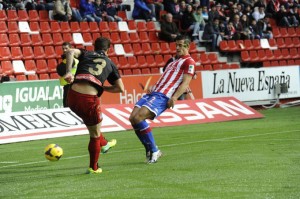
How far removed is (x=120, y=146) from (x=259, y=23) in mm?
20574

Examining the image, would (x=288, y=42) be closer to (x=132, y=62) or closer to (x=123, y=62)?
(x=132, y=62)

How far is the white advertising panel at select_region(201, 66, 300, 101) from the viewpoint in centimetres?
2778

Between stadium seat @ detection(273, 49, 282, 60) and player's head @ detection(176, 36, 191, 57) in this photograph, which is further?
stadium seat @ detection(273, 49, 282, 60)

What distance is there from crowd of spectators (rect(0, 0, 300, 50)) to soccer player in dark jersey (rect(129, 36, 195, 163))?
15.4 m

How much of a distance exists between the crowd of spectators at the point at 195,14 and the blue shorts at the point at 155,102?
1546cm

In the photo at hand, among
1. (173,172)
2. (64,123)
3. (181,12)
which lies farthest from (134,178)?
(181,12)

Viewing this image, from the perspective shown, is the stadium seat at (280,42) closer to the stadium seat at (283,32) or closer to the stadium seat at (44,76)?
the stadium seat at (283,32)

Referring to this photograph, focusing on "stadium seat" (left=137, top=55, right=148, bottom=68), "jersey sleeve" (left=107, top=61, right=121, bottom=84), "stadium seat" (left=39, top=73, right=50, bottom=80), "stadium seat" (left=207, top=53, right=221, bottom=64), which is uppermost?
"jersey sleeve" (left=107, top=61, right=121, bottom=84)

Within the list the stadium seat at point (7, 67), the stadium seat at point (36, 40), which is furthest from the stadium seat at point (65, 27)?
the stadium seat at point (7, 67)

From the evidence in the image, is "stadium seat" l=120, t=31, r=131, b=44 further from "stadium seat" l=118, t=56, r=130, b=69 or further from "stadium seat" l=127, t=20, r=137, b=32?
"stadium seat" l=118, t=56, r=130, b=69

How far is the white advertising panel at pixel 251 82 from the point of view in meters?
27.8

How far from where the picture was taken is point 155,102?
13.0 m

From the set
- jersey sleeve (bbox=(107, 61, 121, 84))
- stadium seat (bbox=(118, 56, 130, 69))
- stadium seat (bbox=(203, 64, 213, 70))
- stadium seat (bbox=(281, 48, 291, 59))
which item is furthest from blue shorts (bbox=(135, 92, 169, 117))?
stadium seat (bbox=(281, 48, 291, 59))

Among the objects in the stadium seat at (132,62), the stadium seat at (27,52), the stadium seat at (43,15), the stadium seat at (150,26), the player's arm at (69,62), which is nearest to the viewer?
the player's arm at (69,62)
